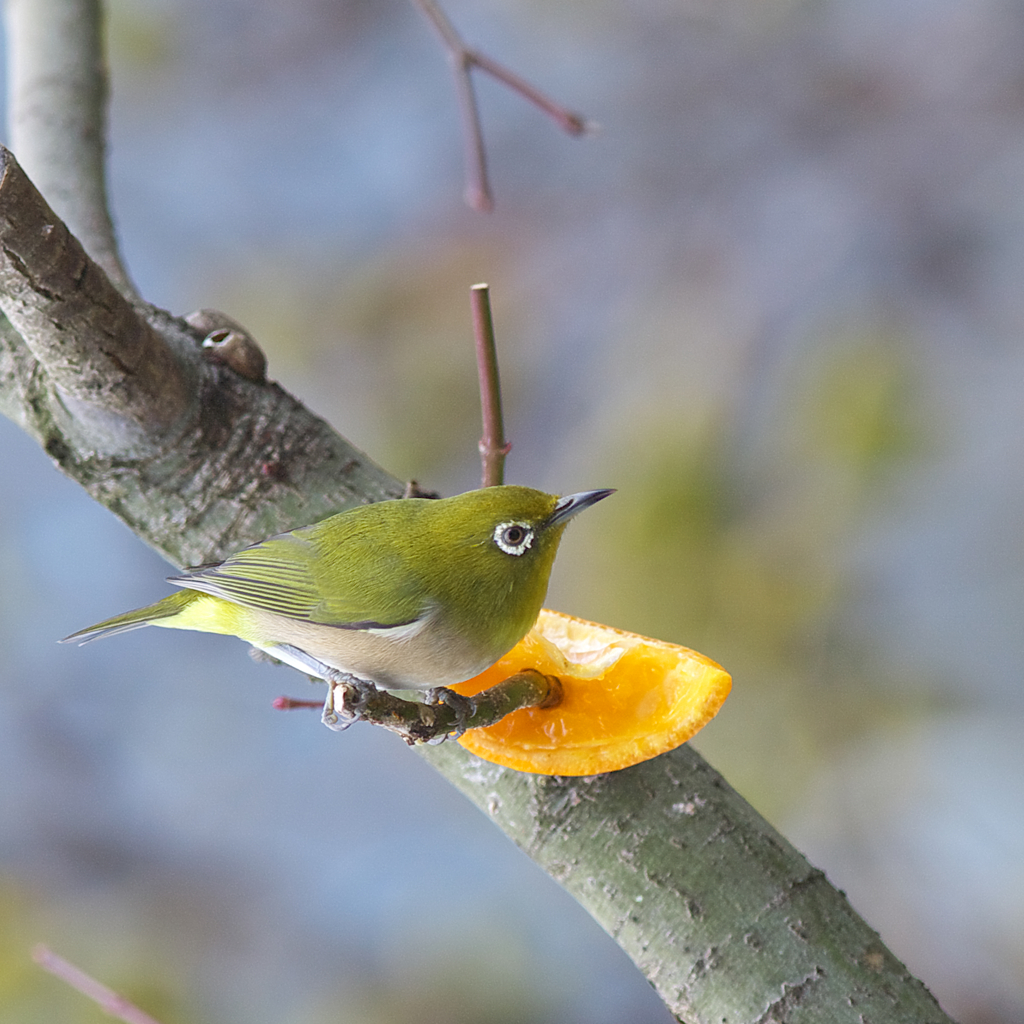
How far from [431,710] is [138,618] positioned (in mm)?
927

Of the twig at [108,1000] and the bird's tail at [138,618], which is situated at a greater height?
the bird's tail at [138,618]

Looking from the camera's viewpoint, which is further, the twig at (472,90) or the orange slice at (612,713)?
the twig at (472,90)

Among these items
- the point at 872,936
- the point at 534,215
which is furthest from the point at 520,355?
the point at 872,936

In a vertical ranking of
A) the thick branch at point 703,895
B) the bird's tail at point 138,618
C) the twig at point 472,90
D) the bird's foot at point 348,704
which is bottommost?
the thick branch at point 703,895

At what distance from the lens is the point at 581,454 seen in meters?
4.19

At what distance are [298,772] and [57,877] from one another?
1031 millimetres

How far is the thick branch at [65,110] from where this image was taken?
2.18 m

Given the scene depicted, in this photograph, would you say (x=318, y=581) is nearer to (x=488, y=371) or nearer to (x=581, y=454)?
(x=488, y=371)

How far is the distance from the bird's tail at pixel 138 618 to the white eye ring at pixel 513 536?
66cm

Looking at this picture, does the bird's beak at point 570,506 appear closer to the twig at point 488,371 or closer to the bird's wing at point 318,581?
the twig at point 488,371

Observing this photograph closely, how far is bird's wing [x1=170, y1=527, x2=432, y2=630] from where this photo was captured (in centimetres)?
172

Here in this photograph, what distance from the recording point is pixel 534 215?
4504 millimetres

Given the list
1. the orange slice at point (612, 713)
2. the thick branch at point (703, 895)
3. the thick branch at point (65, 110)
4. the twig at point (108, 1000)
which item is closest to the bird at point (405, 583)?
the orange slice at point (612, 713)

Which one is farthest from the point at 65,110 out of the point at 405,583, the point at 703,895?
the point at 703,895
